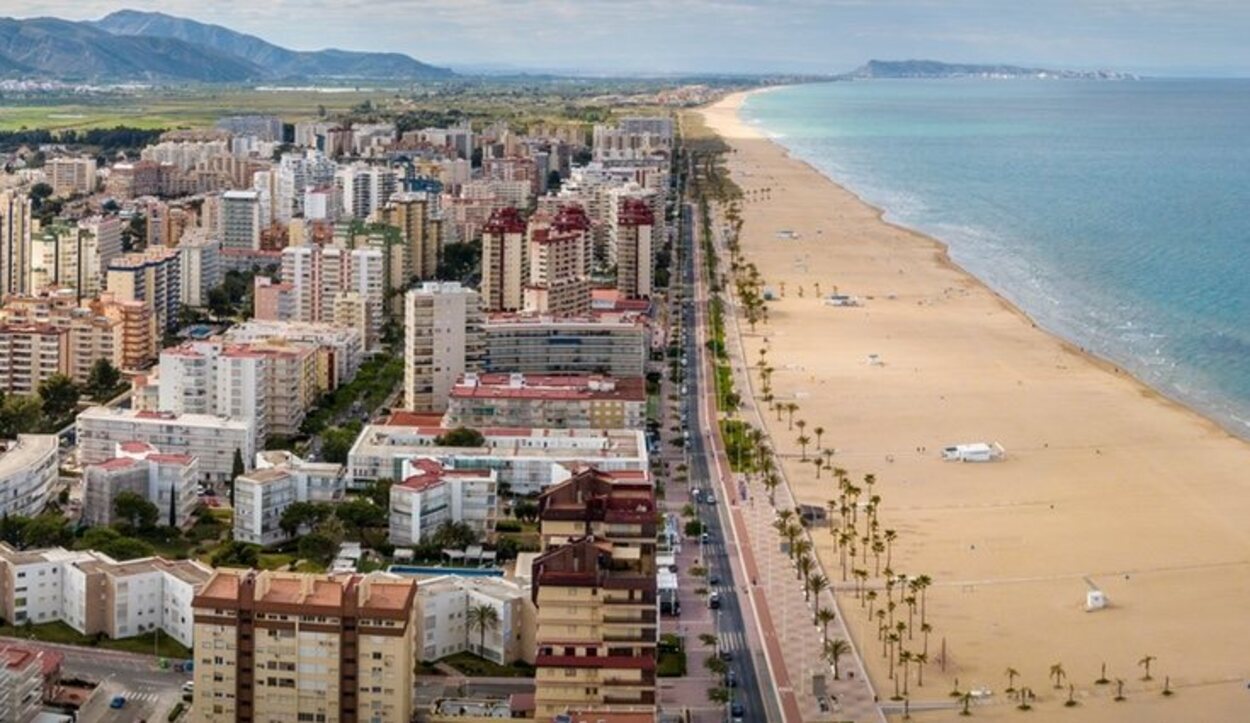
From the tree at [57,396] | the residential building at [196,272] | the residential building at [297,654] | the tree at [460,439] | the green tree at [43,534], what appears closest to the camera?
the residential building at [297,654]

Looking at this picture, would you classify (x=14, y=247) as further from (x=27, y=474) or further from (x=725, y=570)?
(x=725, y=570)

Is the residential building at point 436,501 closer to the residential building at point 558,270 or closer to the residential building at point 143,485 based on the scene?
the residential building at point 143,485

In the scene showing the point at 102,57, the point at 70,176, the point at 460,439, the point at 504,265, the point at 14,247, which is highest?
the point at 102,57

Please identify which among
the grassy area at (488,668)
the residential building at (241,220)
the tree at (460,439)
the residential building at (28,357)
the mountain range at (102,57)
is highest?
the mountain range at (102,57)

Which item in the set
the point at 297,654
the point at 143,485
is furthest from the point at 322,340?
the point at 297,654

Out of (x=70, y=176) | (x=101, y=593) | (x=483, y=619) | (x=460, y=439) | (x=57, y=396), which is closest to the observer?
(x=483, y=619)

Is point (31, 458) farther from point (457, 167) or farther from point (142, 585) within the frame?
point (457, 167)

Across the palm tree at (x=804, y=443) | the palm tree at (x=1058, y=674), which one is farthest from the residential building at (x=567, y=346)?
the palm tree at (x=1058, y=674)

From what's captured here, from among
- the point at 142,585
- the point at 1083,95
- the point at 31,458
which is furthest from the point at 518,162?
the point at 1083,95

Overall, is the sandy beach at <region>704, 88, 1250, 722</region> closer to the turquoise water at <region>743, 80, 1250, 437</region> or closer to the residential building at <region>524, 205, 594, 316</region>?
the turquoise water at <region>743, 80, 1250, 437</region>
